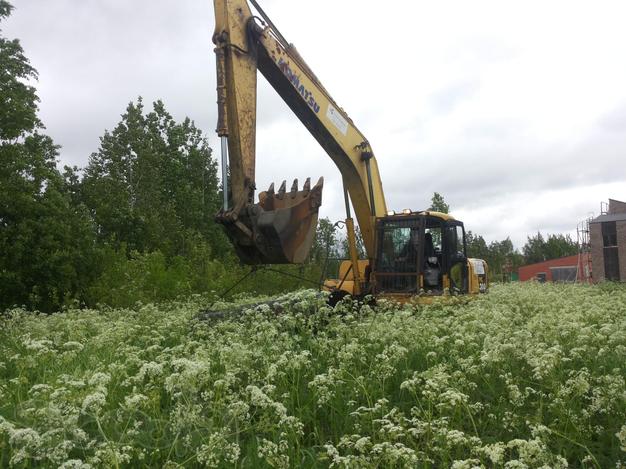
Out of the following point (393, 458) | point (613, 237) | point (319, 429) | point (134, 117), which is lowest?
point (319, 429)

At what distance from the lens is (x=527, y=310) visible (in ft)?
33.3

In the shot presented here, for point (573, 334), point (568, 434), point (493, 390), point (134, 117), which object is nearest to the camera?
point (568, 434)

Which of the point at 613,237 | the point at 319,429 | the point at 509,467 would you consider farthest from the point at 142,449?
the point at 613,237

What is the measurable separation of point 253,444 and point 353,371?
6.05 ft

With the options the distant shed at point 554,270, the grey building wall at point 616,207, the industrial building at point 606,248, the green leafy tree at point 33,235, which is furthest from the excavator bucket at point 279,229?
the distant shed at point 554,270

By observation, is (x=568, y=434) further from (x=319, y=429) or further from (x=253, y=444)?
(x=253, y=444)

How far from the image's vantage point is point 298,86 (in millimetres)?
9023

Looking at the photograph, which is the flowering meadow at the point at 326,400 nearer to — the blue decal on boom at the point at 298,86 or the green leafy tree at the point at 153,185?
the blue decal on boom at the point at 298,86

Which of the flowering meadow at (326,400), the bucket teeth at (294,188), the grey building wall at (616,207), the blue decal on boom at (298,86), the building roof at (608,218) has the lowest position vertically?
the flowering meadow at (326,400)

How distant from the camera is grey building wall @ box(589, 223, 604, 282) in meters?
37.8

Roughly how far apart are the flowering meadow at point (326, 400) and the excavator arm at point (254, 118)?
883 millimetres

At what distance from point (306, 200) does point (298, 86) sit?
8.13 ft

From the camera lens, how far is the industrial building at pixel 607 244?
121 feet

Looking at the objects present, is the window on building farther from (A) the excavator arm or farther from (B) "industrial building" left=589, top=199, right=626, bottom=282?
(A) the excavator arm
